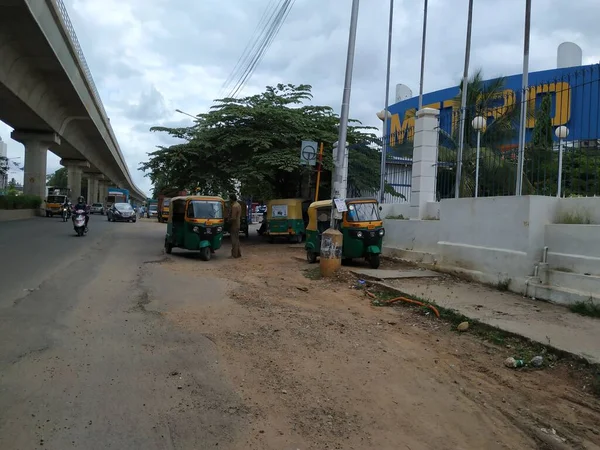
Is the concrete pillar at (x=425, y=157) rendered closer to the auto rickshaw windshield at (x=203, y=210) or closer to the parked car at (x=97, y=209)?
the auto rickshaw windshield at (x=203, y=210)

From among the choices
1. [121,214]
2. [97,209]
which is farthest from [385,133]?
[97,209]

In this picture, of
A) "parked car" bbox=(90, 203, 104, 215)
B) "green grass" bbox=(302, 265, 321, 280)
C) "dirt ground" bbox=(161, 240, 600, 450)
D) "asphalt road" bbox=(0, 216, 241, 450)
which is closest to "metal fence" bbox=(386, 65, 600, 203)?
"green grass" bbox=(302, 265, 321, 280)

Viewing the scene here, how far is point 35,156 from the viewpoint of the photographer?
122ft

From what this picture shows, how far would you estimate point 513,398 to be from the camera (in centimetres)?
427

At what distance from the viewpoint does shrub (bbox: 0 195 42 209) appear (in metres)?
31.1

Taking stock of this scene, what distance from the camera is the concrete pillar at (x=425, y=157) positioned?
1205cm

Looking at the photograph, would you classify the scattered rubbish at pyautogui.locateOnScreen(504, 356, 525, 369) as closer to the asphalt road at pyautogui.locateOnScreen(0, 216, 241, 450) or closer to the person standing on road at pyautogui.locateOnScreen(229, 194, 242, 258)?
the asphalt road at pyautogui.locateOnScreen(0, 216, 241, 450)

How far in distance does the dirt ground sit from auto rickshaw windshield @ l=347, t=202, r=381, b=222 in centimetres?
417

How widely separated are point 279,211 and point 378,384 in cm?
1671

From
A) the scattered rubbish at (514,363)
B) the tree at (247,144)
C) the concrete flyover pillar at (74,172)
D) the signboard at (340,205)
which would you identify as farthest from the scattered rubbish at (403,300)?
the concrete flyover pillar at (74,172)

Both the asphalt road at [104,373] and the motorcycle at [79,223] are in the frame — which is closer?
the asphalt road at [104,373]

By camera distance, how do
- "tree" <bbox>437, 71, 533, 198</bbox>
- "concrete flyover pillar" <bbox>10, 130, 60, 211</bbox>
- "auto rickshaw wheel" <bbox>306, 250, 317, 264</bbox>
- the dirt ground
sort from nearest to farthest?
the dirt ground
"tree" <bbox>437, 71, 533, 198</bbox>
"auto rickshaw wheel" <bbox>306, 250, 317, 264</bbox>
"concrete flyover pillar" <bbox>10, 130, 60, 211</bbox>

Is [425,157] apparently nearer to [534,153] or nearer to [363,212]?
[363,212]

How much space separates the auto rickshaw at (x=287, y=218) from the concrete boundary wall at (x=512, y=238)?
9.92 meters
